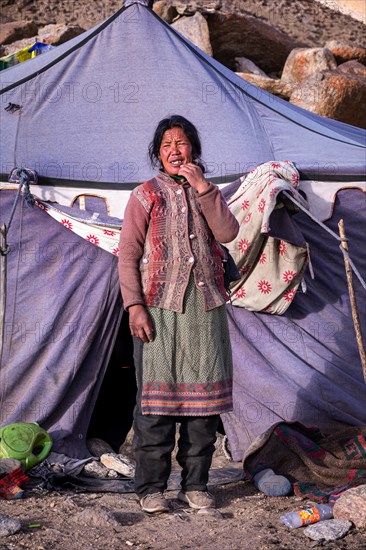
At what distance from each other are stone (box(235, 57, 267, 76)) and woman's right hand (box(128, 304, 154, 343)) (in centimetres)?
937

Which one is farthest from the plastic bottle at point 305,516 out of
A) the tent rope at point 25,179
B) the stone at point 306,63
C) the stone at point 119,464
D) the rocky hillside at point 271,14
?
the rocky hillside at point 271,14

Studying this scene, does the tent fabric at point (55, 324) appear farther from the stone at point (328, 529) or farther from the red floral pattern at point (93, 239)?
the stone at point (328, 529)

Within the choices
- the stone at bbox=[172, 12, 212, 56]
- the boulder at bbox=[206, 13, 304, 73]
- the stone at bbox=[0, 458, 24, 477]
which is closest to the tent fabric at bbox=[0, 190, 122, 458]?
the stone at bbox=[0, 458, 24, 477]

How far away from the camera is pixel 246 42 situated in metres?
12.9

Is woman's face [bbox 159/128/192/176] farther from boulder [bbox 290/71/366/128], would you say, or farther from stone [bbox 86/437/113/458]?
boulder [bbox 290/71/366/128]

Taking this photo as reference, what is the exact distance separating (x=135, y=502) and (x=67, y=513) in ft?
1.32

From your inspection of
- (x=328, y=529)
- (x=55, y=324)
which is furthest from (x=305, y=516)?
(x=55, y=324)

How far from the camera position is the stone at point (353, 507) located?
3354 mm

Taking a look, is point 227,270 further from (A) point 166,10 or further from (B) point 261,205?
(A) point 166,10

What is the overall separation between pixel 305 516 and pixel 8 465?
1.46 metres

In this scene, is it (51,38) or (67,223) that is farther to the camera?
(51,38)

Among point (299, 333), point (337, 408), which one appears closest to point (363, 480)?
point (337, 408)

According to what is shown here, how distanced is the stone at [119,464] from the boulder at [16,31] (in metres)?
9.45

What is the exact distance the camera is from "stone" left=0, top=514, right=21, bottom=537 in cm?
317
